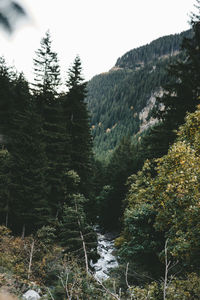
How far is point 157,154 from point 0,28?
17.5 meters

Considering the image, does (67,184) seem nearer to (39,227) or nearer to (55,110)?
(39,227)

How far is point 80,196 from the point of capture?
18.5 metres

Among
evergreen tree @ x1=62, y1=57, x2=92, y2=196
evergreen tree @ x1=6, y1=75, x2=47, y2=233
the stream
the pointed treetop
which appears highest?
the pointed treetop

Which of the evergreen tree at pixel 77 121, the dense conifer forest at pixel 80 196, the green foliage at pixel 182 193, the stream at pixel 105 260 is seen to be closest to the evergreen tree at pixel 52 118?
the dense conifer forest at pixel 80 196

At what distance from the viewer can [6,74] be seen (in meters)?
25.5

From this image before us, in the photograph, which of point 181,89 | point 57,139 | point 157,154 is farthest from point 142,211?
point 57,139

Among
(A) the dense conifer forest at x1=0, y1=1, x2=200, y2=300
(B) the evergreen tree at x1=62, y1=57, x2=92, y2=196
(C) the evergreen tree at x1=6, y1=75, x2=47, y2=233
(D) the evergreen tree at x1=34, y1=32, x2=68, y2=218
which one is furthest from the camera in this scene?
(B) the evergreen tree at x1=62, y1=57, x2=92, y2=196

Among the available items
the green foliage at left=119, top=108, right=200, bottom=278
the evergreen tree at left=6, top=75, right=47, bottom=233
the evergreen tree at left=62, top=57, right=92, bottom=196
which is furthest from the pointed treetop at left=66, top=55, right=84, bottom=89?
the green foliage at left=119, top=108, right=200, bottom=278

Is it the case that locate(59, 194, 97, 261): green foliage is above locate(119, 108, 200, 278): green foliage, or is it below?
below

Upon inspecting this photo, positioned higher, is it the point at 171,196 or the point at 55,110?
the point at 55,110

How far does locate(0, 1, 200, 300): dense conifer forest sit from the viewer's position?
21.6ft

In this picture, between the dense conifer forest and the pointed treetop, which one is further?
the pointed treetop

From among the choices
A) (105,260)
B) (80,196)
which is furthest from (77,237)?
(105,260)

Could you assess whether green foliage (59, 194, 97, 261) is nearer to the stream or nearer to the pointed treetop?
the stream
